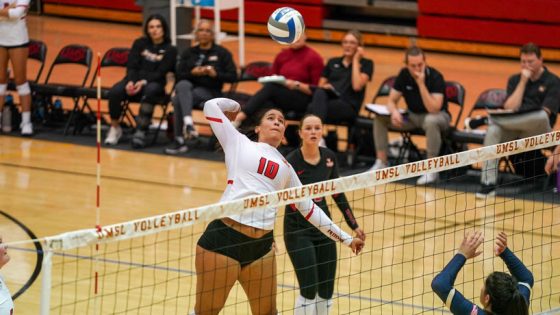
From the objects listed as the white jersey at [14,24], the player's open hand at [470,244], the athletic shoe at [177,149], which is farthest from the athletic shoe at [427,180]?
the player's open hand at [470,244]

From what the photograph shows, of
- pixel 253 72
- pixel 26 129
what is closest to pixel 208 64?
pixel 253 72

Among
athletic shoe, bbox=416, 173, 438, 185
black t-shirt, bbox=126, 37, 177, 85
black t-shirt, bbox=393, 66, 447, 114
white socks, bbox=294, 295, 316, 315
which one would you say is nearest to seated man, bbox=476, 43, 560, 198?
athletic shoe, bbox=416, 173, 438, 185

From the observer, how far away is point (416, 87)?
14.1 metres

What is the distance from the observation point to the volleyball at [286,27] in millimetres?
10430

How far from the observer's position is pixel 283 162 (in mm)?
8086

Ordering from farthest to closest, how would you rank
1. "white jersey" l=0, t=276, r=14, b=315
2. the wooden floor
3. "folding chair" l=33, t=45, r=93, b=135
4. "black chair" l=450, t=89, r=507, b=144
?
"folding chair" l=33, t=45, r=93, b=135 < "black chair" l=450, t=89, r=507, b=144 < the wooden floor < "white jersey" l=0, t=276, r=14, b=315

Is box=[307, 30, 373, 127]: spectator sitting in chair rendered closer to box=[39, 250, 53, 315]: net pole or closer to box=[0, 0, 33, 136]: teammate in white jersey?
box=[0, 0, 33, 136]: teammate in white jersey

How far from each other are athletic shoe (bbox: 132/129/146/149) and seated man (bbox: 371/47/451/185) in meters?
3.36

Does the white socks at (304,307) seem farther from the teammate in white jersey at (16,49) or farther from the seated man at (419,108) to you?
the teammate in white jersey at (16,49)

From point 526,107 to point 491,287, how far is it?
24.7 feet

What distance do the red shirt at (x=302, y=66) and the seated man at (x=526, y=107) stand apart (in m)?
2.67

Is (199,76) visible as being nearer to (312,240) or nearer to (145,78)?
(145,78)

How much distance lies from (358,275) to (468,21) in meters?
12.1

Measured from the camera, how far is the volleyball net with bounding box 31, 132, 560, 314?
878cm
